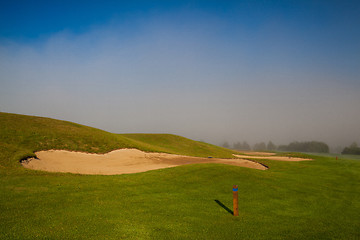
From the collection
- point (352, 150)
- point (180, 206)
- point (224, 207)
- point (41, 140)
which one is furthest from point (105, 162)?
point (352, 150)

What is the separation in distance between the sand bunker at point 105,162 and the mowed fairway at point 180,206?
4.57 m

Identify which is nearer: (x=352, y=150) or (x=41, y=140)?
(x=41, y=140)

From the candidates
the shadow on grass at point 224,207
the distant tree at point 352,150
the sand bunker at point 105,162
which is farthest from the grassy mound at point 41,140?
the distant tree at point 352,150

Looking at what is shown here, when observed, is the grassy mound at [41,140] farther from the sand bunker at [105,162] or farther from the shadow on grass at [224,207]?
the shadow on grass at [224,207]

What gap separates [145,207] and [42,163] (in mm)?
19588

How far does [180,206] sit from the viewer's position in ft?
37.3

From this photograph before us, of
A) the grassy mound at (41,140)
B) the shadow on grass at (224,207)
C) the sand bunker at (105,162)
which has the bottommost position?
the shadow on grass at (224,207)

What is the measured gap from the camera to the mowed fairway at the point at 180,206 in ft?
27.7

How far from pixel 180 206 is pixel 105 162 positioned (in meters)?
21.9

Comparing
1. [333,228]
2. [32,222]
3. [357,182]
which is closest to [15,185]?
[32,222]

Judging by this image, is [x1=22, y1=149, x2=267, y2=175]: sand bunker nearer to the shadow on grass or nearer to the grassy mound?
the grassy mound

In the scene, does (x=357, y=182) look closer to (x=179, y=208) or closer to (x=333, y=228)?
(x=333, y=228)

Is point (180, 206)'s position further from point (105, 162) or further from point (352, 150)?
point (352, 150)

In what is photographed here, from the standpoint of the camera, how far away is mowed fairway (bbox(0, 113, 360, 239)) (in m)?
8.45
